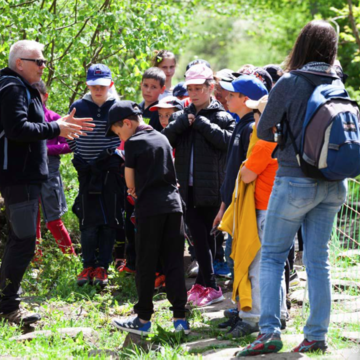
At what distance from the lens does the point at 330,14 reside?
16156 mm

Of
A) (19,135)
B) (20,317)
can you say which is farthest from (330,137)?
(20,317)

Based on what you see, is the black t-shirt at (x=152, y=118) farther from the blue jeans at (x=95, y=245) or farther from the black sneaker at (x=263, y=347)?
the black sneaker at (x=263, y=347)

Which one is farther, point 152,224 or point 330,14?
point 330,14

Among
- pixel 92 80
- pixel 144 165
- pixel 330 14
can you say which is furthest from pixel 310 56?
pixel 330 14

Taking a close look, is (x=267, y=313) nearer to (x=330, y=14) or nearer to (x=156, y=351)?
(x=156, y=351)

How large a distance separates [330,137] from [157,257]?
1748mm

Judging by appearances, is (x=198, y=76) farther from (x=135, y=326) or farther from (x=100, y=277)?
(x=135, y=326)

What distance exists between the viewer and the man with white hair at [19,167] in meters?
5.30

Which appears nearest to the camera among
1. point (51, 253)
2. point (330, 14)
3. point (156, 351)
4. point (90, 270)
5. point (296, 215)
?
point (296, 215)

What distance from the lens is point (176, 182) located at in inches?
201

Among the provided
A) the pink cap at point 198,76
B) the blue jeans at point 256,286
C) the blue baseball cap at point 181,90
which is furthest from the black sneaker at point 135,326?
the blue baseball cap at point 181,90

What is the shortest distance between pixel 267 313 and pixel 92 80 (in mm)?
3418

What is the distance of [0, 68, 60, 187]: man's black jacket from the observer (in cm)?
527

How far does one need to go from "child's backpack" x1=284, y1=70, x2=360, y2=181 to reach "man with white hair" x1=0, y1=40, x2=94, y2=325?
2.33 meters
